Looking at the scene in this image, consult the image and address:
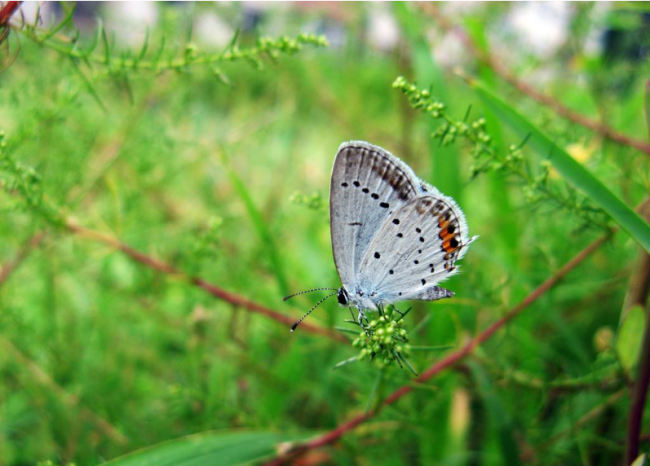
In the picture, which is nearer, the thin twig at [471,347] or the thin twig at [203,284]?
the thin twig at [471,347]

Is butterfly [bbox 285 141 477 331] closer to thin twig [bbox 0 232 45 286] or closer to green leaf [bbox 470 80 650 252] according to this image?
green leaf [bbox 470 80 650 252]

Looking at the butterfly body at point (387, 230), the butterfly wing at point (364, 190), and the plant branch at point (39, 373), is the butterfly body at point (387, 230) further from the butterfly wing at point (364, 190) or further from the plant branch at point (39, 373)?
the plant branch at point (39, 373)

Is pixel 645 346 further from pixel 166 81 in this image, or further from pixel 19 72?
pixel 19 72

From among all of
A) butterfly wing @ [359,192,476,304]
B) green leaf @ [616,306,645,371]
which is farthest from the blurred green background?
butterfly wing @ [359,192,476,304]

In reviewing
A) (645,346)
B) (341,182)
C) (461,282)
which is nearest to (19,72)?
(341,182)

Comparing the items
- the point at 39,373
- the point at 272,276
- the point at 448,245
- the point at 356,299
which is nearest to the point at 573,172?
the point at 448,245

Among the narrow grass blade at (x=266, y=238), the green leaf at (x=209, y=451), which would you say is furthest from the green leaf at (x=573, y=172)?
the green leaf at (x=209, y=451)
